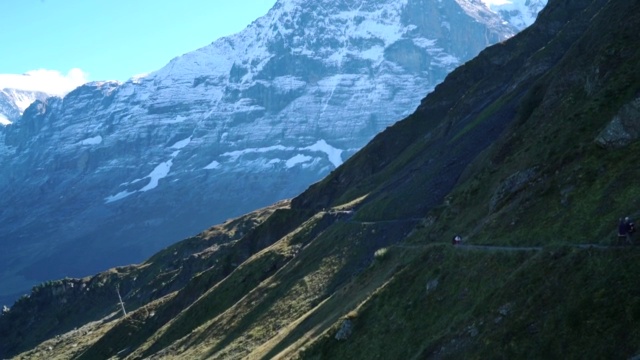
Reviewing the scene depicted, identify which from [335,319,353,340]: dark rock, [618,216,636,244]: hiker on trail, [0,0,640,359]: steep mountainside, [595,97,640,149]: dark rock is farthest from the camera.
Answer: [335,319,353,340]: dark rock

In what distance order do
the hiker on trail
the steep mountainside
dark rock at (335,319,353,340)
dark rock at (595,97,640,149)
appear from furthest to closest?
dark rock at (335,319,353,340) < dark rock at (595,97,640,149) < the steep mountainside < the hiker on trail

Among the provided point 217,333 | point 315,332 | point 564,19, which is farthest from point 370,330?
point 564,19

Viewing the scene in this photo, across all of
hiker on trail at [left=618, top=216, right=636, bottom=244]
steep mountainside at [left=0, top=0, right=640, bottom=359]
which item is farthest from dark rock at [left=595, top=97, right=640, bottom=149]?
hiker on trail at [left=618, top=216, right=636, bottom=244]

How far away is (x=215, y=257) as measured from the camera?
172375 millimetres

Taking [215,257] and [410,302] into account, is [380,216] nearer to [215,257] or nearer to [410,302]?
[410,302]

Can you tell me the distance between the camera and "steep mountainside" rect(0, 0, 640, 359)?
1266 inches

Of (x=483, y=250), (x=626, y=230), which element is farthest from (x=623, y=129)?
(x=626, y=230)

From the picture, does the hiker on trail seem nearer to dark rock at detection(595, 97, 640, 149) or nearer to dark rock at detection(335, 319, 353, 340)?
dark rock at detection(595, 97, 640, 149)

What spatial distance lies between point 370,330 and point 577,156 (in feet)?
60.4

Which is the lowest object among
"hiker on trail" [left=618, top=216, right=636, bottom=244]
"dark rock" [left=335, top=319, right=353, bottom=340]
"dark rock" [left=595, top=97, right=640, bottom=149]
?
"dark rock" [left=335, top=319, right=353, bottom=340]

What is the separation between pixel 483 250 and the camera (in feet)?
144

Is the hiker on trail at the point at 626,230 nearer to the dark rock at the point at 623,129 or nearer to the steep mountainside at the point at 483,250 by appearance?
the steep mountainside at the point at 483,250

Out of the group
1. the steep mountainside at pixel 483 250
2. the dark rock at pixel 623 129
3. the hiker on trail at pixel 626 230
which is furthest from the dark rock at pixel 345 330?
the hiker on trail at pixel 626 230

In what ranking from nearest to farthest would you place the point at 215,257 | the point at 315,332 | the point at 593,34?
the point at 315,332 < the point at 593,34 < the point at 215,257
